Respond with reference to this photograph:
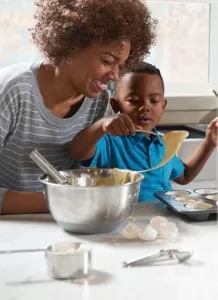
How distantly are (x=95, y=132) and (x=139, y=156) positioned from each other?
263 millimetres

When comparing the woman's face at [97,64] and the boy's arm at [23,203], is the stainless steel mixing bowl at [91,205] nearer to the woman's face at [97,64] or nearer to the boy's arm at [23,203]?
the boy's arm at [23,203]

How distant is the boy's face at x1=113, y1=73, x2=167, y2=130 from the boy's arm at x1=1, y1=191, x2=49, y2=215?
1.39 feet

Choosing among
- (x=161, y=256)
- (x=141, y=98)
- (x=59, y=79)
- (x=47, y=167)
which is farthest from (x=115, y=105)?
(x=161, y=256)

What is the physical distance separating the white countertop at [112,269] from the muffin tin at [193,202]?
25mm

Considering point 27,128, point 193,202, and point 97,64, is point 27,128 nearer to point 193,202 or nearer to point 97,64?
point 97,64

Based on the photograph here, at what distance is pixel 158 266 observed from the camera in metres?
0.86

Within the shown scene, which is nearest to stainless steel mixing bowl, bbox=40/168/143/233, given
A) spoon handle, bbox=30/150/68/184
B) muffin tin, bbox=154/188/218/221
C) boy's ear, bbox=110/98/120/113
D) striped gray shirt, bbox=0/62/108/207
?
spoon handle, bbox=30/150/68/184

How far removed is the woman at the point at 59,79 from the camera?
1.20 meters

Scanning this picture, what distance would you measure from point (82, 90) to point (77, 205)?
14.0 inches

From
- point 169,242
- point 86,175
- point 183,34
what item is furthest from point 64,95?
point 183,34

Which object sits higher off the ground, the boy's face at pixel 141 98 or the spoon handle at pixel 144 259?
the boy's face at pixel 141 98

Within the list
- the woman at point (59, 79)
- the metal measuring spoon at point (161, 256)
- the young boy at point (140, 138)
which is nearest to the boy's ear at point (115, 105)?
the young boy at point (140, 138)

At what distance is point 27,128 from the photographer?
4.25ft

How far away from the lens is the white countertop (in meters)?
0.76
